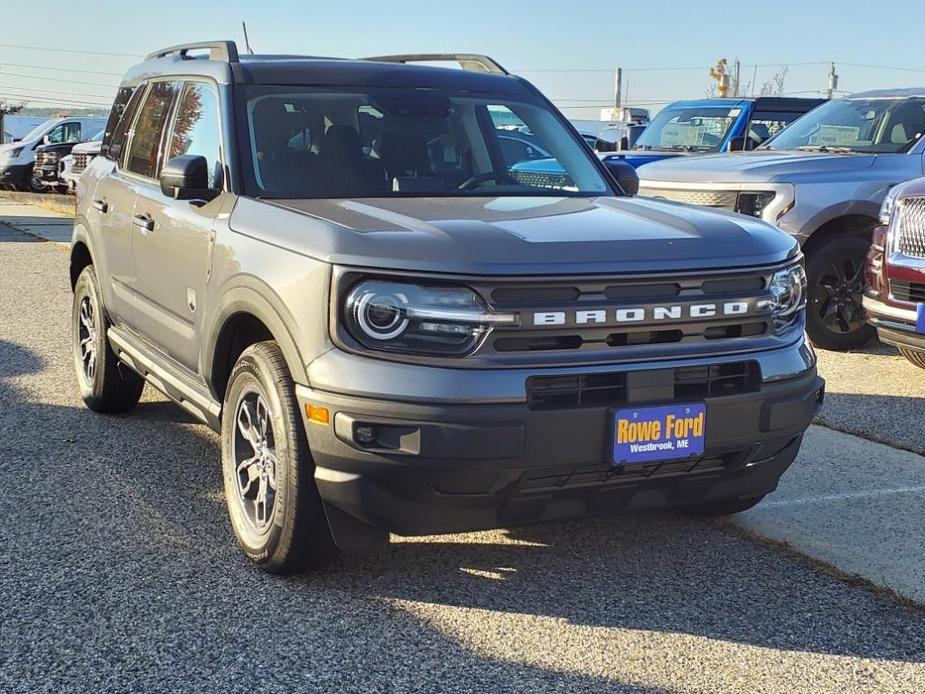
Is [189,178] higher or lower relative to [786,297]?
higher

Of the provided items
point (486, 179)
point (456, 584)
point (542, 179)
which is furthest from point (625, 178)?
point (456, 584)

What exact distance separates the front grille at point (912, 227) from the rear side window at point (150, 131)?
13.9ft

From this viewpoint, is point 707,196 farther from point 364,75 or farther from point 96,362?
point 96,362

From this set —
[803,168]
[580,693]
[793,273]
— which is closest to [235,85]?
[793,273]

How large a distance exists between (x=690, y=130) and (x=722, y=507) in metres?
10.2

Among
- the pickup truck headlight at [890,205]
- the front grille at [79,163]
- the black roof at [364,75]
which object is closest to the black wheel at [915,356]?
the pickup truck headlight at [890,205]

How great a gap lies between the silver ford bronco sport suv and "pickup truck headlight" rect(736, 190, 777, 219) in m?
4.02

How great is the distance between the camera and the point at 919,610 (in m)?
3.69

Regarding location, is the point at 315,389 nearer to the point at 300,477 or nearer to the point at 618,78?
the point at 300,477

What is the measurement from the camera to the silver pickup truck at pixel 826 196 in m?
8.07

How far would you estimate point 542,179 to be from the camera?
4809mm

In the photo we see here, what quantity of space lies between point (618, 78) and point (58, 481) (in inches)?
2924

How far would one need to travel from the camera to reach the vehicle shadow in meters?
3.45

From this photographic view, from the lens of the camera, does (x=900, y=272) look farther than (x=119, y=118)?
Yes
